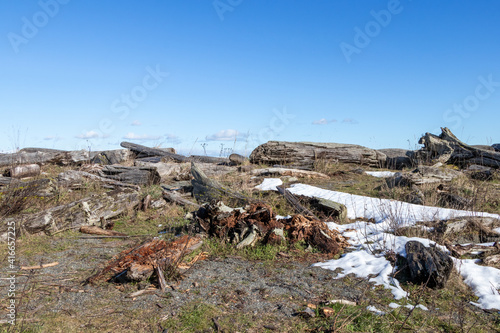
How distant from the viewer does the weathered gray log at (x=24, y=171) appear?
439 inches

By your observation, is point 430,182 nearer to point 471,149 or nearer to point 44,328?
point 471,149

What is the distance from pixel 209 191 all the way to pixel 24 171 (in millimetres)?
6899

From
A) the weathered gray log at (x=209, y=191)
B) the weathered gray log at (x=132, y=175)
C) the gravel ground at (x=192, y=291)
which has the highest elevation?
the weathered gray log at (x=132, y=175)

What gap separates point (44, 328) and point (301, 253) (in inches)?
147

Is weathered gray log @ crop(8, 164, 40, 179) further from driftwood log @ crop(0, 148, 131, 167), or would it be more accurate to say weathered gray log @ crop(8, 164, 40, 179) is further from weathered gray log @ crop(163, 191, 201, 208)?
weathered gray log @ crop(163, 191, 201, 208)

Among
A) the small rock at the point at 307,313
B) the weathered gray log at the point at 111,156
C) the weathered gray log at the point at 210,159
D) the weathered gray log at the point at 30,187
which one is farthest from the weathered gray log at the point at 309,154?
the small rock at the point at 307,313

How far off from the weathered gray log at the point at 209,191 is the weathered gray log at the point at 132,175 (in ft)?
5.53

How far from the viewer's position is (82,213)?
732 cm

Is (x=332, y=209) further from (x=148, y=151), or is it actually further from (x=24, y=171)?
(x=148, y=151)

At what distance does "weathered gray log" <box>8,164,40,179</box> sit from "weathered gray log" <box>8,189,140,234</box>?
4.82 meters

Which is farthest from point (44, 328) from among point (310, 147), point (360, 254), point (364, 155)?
point (364, 155)

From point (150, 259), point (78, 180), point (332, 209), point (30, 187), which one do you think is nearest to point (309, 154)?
point (332, 209)

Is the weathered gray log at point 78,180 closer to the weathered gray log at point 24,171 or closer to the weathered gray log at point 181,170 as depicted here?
the weathered gray log at point 181,170

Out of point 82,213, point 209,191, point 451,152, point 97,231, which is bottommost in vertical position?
point 97,231
